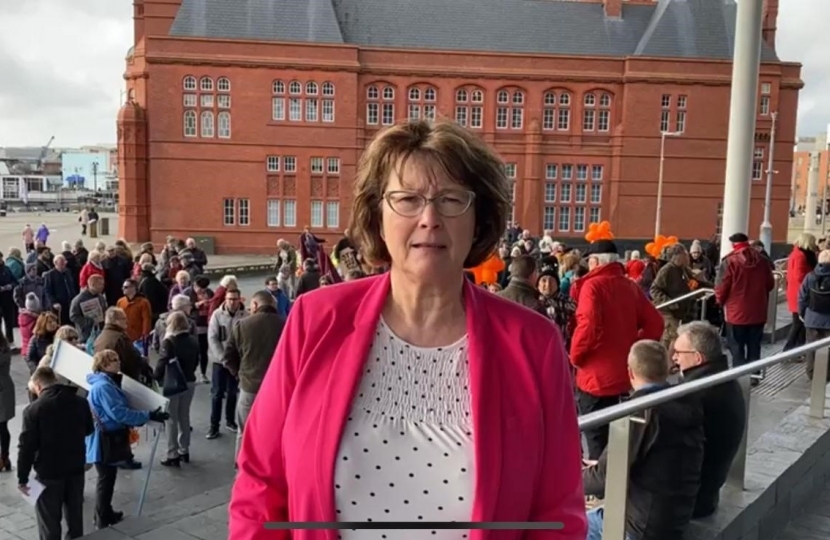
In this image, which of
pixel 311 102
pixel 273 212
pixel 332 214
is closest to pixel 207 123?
pixel 311 102

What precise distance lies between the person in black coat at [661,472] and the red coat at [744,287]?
5607mm

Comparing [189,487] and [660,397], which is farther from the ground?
[660,397]

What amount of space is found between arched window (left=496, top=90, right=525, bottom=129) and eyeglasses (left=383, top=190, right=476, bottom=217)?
3992cm

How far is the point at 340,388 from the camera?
68.7 inches

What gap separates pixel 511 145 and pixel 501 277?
26.9m

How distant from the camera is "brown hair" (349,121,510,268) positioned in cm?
181

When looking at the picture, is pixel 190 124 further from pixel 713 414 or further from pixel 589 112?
pixel 713 414

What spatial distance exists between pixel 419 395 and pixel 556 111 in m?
40.8

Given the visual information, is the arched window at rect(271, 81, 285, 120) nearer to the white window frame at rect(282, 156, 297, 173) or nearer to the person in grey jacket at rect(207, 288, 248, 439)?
the white window frame at rect(282, 156, 297, 173)

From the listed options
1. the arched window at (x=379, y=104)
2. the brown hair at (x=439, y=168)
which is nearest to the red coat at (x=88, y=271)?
the brown hair at (x=439, y=168)

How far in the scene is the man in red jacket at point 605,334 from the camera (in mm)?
5895

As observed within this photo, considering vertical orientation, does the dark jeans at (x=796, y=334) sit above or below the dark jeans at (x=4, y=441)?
above

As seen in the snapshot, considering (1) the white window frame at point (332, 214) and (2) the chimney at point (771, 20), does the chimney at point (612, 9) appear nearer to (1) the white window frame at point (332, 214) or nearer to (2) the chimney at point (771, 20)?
(2) the chimney at point (771, 20)

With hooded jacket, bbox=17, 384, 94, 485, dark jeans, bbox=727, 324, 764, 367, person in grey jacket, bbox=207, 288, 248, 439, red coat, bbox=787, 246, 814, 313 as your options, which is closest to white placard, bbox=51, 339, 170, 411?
hooded jacket, bbox=17, 384, 94, 485
